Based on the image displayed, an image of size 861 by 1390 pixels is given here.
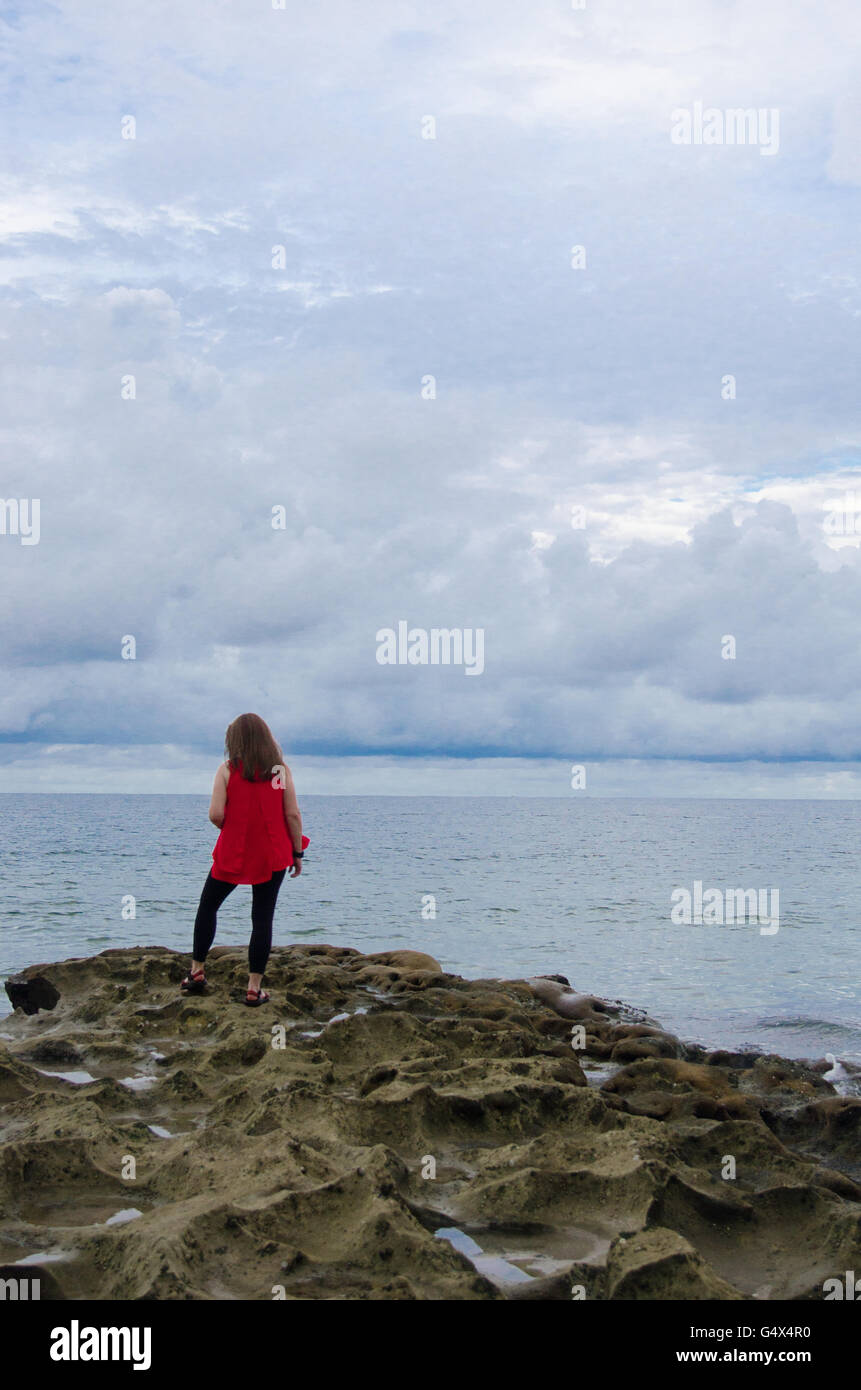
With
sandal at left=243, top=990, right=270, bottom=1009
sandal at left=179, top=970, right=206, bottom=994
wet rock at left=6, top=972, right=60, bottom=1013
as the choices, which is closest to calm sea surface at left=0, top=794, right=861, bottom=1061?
wet rock at left=6, top=972, right=60, bottom=1013

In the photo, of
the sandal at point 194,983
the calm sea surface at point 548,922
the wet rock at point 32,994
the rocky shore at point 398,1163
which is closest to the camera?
the rocky shore at point 398,1163

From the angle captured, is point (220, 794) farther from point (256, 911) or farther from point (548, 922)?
point (548, 922)

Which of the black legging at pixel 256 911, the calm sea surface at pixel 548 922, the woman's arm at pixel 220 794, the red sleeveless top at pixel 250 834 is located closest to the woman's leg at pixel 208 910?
the black legging at pixel 256 911

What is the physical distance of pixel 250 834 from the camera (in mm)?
8805

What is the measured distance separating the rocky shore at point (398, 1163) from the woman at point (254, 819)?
102cm

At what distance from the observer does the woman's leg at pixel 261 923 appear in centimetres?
891

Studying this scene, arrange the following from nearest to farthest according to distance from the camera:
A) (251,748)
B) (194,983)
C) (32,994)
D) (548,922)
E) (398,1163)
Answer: (398,1163), (251,748), (194,983), (32,994), (548,922)

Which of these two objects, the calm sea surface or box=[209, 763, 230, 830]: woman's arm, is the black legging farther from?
the calm sea surface

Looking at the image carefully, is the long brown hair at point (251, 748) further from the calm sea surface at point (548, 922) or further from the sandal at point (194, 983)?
the calm sea surface at point (548, 922)

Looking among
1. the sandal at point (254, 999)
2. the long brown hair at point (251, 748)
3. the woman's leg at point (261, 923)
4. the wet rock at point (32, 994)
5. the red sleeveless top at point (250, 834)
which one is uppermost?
the long brown hair at point (251, 748)

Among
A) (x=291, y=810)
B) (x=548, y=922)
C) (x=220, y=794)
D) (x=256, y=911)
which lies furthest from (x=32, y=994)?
(x=548, y=922)

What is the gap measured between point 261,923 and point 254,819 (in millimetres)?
923
